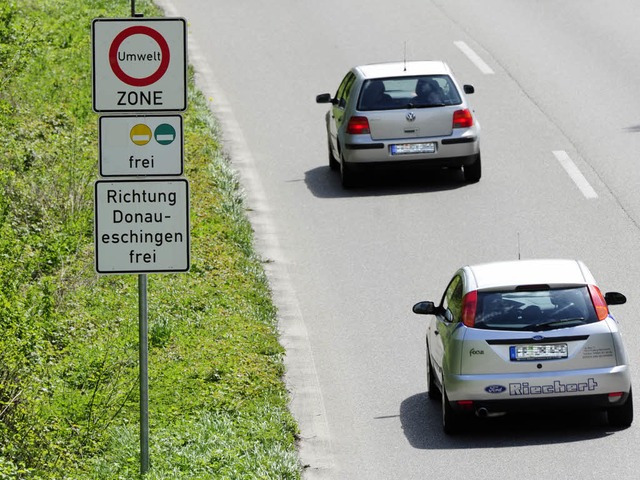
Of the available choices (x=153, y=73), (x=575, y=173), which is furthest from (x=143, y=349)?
(x=575, y=173)

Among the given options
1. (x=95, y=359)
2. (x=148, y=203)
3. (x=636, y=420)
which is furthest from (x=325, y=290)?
(x=148, y=203)

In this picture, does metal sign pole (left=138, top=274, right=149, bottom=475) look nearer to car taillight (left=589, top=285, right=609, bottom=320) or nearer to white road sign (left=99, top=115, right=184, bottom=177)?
white road sign (left=99, top=115, right=184, bottom=177)

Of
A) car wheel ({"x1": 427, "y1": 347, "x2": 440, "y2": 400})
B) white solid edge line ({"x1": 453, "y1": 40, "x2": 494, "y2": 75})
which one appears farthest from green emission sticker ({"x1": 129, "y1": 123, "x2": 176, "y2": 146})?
white solid edge line ({"x1": 453, "y1": 40, "x2": 494, "y2": 75})

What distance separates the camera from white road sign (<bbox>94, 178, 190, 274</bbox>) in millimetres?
9531

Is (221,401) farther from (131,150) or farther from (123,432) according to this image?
(131,150)

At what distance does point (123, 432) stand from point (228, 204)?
828cm

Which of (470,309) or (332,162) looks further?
(332,162)

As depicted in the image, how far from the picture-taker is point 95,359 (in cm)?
1441

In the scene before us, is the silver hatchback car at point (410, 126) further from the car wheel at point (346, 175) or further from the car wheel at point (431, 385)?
the car wheel at point (431, 385)

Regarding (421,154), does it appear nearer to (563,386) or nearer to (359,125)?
(359,125)

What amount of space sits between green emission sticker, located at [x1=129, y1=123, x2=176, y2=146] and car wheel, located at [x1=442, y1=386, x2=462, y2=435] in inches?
167

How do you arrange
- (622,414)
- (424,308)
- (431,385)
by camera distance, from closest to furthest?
1. (622,414)
2. (424,308)
3. (431,385)

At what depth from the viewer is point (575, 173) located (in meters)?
22.3

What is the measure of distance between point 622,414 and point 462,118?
9943 mm
